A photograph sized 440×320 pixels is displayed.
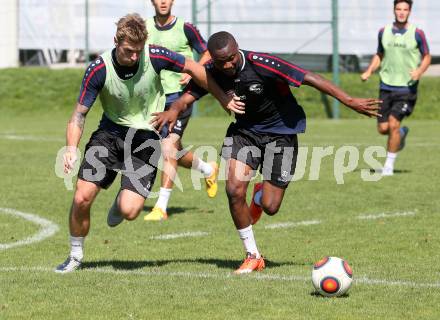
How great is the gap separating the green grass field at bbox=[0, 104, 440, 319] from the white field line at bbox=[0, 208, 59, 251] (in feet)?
0.19

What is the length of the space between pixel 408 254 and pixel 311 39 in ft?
65.7

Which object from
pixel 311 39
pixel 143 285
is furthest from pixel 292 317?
pixel 311 39

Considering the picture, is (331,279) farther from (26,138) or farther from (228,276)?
(26,138)

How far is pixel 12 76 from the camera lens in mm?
30406

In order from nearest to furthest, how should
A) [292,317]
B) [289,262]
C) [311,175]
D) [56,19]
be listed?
Result: [292,317], [289,262], [311,175], [56,19]

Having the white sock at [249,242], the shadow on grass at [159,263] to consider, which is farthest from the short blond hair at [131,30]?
the shadow on grass at [159,263]

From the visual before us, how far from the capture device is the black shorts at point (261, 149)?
8617 millimetres

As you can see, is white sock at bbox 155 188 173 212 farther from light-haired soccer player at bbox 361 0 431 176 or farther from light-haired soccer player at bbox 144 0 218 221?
light-haired soccer player at bbox 361 0 431 176

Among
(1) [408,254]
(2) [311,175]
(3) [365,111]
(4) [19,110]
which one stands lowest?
(4) [19,110]

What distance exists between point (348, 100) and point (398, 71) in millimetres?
8648

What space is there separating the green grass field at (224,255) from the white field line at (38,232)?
2.2 inches

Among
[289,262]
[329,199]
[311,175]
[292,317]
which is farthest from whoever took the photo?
[311,175]

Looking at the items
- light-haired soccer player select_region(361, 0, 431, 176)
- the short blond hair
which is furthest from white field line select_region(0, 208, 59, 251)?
light-haired soccer player select_region(361, 0, 431, 176)

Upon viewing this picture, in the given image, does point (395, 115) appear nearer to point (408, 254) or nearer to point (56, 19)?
point (408, 254)
